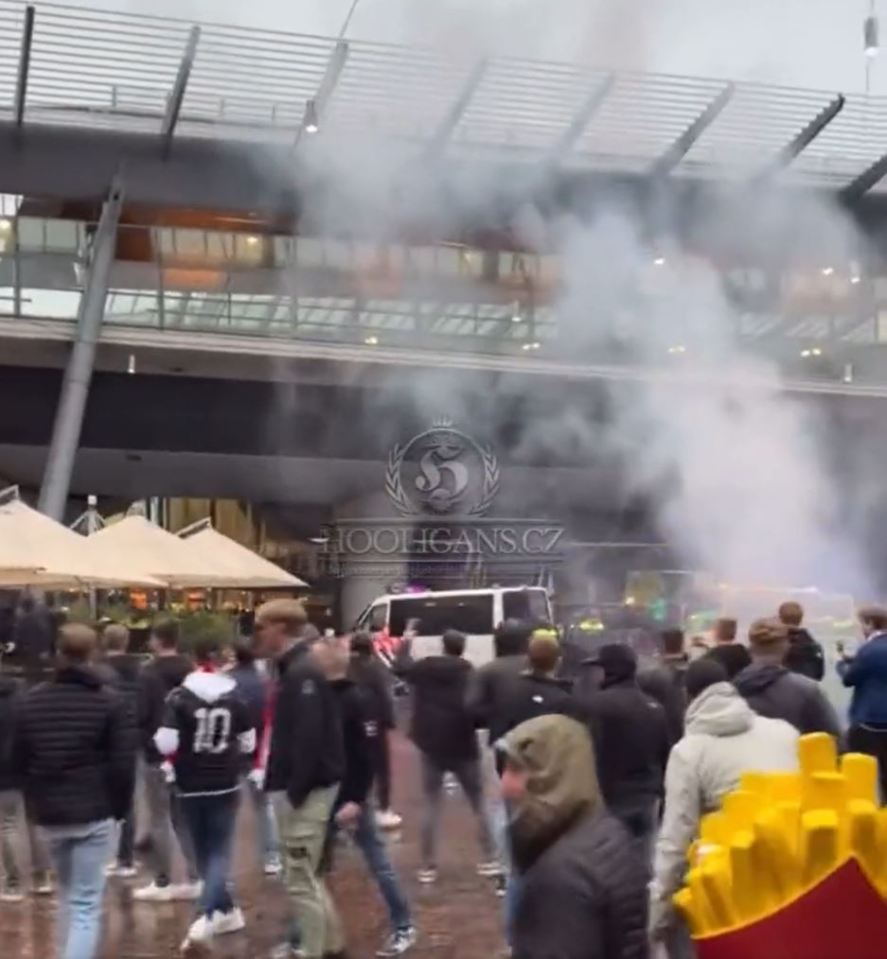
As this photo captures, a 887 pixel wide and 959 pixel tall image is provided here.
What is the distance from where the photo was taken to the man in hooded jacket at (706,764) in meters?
3.93

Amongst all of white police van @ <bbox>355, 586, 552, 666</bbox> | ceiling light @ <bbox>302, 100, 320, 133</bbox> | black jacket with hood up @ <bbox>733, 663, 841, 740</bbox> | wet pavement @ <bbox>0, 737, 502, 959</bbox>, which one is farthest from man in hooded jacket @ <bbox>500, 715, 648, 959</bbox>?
ceiling light @ <bbox>302, 100, 320, 133</bbox>

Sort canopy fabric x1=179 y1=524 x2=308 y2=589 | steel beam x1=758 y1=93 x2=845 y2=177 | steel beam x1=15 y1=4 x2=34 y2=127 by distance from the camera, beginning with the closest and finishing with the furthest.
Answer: canopy fabric x1=179 y1=524 x2=308 y2=589 < steel beam x1=15 y1=4 x2=34 y2=127 < steel beam x1=758 y1=93 x2=845 y2=177

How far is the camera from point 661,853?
156 inches

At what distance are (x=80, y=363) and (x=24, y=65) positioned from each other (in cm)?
402

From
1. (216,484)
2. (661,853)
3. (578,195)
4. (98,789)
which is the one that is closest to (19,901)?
(98,789)

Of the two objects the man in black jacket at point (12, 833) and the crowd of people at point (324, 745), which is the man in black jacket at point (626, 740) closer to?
the crowd of people at point (324, 745)

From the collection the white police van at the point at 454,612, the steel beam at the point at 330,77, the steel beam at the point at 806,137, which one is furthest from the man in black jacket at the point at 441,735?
the steel beam at the point at 806,137

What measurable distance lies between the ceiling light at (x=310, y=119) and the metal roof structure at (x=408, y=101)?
31 millimetres

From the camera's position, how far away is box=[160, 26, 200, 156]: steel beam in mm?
18281

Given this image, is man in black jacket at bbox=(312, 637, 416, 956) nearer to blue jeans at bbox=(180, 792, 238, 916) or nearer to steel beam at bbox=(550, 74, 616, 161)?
blue jeans at bbox=(180, 792, 238, 916)

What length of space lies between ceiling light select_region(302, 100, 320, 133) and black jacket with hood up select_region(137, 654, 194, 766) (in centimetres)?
1336

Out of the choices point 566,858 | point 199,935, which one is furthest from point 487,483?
point 566,858

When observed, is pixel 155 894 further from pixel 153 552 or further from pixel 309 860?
pixel 153 552

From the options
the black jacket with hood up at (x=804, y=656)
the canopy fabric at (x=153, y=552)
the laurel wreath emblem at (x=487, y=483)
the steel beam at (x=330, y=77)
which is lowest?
the black jacket with hood up at (x=804, y=656)
